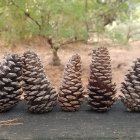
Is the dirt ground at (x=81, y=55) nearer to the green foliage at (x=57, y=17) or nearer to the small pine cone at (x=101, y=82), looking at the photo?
the green foliage at (x=57, y=17)

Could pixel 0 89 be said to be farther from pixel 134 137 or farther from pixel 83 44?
pixel 83 44

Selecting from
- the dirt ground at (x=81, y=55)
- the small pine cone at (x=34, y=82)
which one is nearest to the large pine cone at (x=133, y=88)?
the small pine cone at (x=34, y=82)

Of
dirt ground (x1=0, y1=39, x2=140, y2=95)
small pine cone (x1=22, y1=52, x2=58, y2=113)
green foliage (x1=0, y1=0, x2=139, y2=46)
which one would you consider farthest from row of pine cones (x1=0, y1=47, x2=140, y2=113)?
dirt ground (x1=0, y1=39, x2=140, y2=95)

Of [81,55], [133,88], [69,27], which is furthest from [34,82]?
[81,55]

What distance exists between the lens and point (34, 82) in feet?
1.95

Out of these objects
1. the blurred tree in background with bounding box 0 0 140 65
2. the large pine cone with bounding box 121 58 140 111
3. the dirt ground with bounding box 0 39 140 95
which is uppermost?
the blurred tree in background with bounding box 0 0 140 65

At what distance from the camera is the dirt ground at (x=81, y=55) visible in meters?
1.95

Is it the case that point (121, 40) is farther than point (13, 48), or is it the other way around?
point (13, 48)

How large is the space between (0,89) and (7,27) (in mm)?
1244

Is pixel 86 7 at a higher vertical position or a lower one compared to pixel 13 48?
higher

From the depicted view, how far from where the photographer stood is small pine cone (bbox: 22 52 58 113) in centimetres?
59

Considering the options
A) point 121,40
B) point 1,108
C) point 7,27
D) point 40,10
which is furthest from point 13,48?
point 1,108

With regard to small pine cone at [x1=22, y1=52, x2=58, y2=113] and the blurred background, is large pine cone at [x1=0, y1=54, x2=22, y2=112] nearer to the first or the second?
small pine cone at [x1=22, y1=52, x2=58, y2=113]

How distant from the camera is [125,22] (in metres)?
1.97
